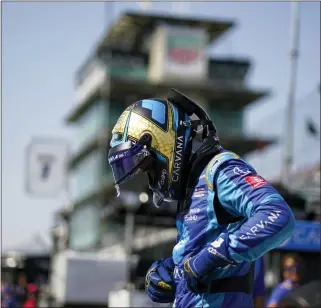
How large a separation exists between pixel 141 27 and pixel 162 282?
66936 millimetres

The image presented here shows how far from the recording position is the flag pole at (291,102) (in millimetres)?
17828

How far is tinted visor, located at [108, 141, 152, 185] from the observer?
4.25 metres

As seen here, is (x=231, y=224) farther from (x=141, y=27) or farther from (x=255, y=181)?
(x=141, y=27)

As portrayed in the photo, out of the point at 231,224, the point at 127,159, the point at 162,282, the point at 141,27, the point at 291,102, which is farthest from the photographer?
the point at 141,27

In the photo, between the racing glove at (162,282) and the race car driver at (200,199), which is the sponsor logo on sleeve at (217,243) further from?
the racing glove at (162,282)

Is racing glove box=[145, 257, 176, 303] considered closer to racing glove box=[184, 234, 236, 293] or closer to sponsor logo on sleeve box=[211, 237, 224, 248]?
racing glove box=[184, 234, 236, 293]

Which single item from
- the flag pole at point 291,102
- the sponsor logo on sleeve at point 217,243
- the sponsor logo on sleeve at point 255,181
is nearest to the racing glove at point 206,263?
the sponsor logo on sleeve at point 217,243

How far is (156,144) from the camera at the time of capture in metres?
4.27

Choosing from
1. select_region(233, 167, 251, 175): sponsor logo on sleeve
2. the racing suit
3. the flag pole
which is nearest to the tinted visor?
the racing suit

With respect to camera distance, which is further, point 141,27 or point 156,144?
point 141,27

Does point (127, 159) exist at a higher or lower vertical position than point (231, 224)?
higher

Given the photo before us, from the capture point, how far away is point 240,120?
73750 millimetres

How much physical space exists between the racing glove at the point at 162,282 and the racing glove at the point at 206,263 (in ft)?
1.51

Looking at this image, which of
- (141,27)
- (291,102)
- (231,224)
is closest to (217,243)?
(231,224)
